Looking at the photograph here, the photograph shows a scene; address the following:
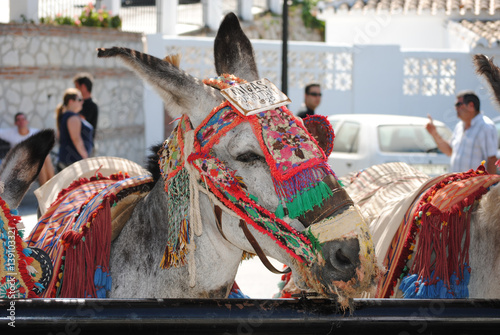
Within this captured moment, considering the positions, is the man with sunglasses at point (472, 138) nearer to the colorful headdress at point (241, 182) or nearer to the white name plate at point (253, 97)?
the white name plate at point (253, 97)

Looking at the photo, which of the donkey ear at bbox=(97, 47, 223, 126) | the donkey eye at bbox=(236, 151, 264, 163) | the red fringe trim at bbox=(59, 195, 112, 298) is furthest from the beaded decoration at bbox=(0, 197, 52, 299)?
the donkey eye at bbox=(236, 151, 264, 163)

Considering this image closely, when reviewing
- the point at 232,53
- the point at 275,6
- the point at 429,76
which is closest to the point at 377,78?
the point at 429,76

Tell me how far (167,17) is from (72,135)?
39.4 feet

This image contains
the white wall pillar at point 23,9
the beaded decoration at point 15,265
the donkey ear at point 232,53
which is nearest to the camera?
the beaded decoration at point 15,265

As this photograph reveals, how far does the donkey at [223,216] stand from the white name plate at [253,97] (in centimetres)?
3

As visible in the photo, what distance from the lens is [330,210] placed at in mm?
2287

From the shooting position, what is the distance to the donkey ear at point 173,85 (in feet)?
7.74

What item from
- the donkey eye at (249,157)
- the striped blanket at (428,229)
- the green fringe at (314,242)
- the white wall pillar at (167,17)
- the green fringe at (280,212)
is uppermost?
the white wall pillar at (167,17)

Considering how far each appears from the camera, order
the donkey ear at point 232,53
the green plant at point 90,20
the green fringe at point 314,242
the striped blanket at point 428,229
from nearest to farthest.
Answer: the green fringe at point 314,242 → the donkey ear at point 232,53 → the striped blanket at point 428,229 → the green plant at point 90,20

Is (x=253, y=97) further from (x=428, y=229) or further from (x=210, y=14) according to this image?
(x=210, y=14)

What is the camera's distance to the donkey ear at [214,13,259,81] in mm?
3010

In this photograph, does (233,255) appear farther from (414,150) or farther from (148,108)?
(148,108)

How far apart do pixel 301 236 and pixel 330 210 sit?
0.42 feet

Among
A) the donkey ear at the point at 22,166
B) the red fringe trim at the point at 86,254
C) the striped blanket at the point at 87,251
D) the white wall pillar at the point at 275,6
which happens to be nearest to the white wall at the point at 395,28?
the white wall pillar at the point at 275,6
